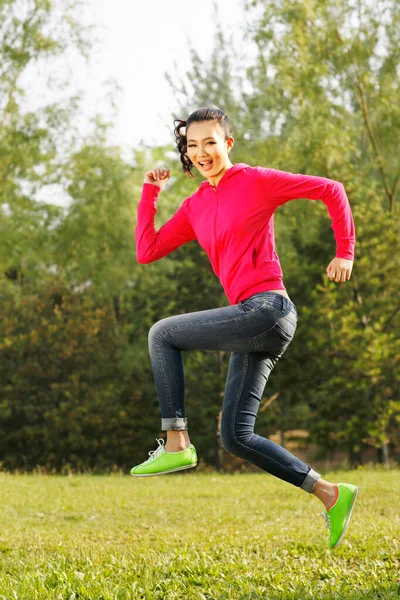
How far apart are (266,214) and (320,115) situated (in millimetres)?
16283

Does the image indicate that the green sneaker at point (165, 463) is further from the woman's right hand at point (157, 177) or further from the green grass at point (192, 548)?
the woman's right hand at point (157, 177)

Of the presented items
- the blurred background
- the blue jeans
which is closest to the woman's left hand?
the blue jeans

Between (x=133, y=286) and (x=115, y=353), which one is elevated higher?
(x=133, y=286)

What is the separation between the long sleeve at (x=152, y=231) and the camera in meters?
4.87

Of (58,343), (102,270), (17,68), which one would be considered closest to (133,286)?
(102,270)

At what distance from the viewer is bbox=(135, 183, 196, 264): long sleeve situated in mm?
4867

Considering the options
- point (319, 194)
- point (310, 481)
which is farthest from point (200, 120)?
point (310, 481)

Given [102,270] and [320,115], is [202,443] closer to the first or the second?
[102,270]

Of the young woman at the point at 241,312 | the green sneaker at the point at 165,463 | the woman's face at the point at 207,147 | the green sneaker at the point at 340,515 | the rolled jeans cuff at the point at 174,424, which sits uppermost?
the woman's face at the point at 207,147

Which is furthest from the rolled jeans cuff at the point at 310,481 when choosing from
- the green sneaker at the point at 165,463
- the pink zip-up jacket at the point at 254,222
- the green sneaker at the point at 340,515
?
the pink zip-up jacket at the point at 254,222

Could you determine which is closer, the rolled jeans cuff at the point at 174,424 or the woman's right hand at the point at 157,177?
the rolled jeans cuff at the point at 174,424

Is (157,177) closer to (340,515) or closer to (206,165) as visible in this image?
(206,165)

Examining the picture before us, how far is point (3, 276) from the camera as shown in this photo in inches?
942

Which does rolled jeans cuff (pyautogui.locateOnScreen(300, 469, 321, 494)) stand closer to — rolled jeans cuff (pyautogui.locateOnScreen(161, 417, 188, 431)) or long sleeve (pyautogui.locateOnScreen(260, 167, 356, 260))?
rolled jeans cuff (pyautogui.locateOnScreen(161, 417, 188, 431))
